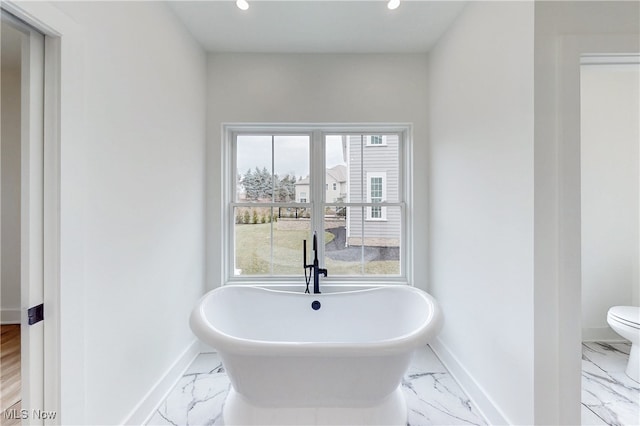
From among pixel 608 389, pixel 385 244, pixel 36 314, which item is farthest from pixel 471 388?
pixel 36 314

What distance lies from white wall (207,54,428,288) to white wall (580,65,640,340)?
1.54 meters

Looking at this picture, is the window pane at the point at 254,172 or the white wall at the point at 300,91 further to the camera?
the window pane at the point at 254,172

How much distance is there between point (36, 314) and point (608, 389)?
10.5ft

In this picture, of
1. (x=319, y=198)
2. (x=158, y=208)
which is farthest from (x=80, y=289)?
(x=319, y=198)

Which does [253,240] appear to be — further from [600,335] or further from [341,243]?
[600,335]

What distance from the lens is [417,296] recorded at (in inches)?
76.5

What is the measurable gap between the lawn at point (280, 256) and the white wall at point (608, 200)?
5.74 feet

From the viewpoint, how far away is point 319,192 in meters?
2.58

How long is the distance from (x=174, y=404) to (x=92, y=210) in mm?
1320

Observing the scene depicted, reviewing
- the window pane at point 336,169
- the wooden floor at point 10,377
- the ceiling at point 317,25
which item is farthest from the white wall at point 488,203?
the wooden floor at point 10,377

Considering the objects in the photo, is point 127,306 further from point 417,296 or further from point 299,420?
point 417,296

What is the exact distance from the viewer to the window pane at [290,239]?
8.48 ft

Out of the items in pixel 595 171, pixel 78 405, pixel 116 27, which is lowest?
pixel 78 405

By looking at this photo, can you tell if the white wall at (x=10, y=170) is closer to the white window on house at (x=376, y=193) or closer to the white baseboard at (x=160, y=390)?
the white baseboard at (x=160, y=390)
